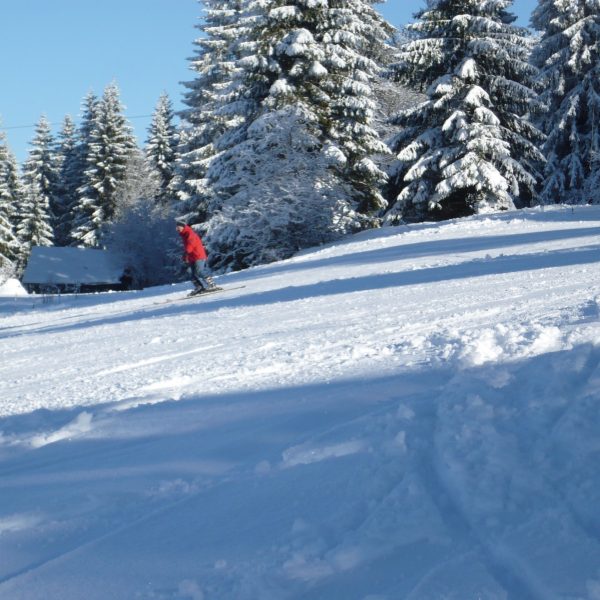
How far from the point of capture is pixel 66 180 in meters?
60.4

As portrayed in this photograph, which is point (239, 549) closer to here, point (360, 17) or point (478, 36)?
point (478, 36)

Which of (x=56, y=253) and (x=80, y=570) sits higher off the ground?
(x=56, y=253)

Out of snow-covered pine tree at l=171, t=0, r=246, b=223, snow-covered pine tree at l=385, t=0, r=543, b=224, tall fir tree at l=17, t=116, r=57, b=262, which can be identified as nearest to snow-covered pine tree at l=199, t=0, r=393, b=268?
snow-covered pine tree at l=385, t=0, r=543, b=224

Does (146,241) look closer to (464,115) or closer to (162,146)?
(162,146)

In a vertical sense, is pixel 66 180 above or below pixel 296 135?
above

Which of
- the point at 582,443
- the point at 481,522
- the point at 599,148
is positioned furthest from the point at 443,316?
the point at 599,148

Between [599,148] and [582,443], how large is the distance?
2654cm

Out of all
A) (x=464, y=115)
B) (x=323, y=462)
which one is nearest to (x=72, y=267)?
(x=464, y=115)

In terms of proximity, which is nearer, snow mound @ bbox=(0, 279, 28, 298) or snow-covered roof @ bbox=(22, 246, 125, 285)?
snow mound @ bbox=(0, 279, 28, 298)

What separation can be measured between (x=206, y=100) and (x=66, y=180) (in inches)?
1193

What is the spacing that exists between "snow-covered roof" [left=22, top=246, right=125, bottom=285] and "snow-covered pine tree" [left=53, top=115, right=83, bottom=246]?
10.4 m

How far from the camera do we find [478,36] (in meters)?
24.5

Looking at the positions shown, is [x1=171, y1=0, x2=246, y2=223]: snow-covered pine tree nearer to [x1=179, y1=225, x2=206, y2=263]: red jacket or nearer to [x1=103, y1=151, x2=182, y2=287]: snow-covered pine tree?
[x1=103, y1=151, x2=182, y2=287]: snow-covered pine tree

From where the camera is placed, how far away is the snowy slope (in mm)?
2549
